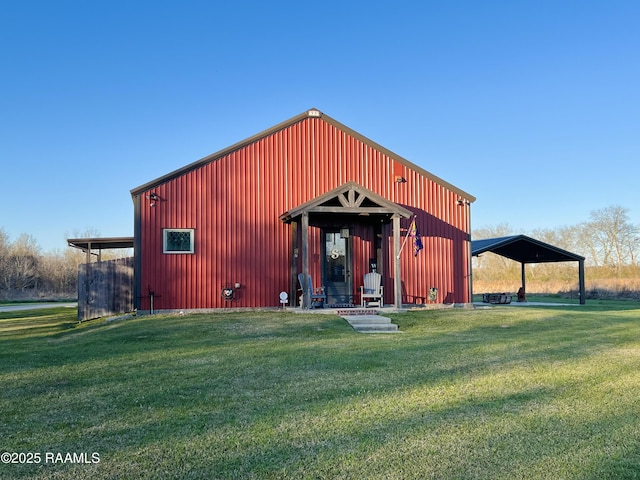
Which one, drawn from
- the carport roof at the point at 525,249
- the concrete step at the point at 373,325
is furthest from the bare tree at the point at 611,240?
the concrete step at the point at 373,325

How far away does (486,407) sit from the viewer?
487cm

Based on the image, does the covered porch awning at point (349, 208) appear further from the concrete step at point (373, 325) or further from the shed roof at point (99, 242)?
the shed roof at point (99, 242)

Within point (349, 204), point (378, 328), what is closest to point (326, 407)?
point (378, 328)

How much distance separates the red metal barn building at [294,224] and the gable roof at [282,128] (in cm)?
3

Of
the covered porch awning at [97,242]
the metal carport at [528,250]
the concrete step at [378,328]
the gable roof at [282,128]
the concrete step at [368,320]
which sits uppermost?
the gable roof at [282,128]

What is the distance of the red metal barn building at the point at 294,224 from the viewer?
14102 mm

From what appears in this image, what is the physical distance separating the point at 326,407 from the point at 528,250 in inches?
807

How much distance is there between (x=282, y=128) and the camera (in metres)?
15.3

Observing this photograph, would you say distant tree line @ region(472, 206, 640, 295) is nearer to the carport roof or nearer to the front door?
the carport roof

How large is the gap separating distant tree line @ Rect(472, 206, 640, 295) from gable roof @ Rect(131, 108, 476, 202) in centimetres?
2132

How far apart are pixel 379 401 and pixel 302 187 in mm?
10785

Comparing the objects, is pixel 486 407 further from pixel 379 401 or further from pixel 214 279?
pixel 214 279

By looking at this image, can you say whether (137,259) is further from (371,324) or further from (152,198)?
(371,324)

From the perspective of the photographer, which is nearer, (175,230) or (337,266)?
(175,230)
